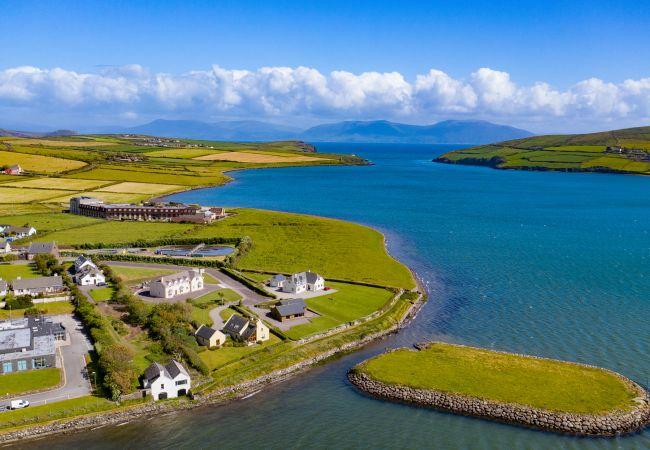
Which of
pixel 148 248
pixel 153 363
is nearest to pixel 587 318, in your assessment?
pixel 153 363

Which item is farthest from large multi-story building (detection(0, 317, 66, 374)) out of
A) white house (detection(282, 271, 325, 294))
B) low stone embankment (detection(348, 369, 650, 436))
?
low stone embankment (detection(348, 369, 650, 436))

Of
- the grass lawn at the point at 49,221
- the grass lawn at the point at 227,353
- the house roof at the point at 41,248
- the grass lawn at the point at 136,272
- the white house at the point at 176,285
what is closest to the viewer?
the grass lawn at the point at 227,353

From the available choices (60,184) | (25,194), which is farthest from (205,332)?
(60,184)

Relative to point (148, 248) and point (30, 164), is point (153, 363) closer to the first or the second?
point (148, 248)

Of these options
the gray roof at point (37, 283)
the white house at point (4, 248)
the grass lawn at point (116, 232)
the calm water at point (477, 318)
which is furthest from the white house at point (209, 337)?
the white house at point (4, 248)

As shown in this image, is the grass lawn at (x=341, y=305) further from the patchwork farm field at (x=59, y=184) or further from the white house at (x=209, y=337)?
the patchwork farm field at (x=59, y=184)

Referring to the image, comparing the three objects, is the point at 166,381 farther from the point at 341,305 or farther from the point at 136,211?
the point at 136,211

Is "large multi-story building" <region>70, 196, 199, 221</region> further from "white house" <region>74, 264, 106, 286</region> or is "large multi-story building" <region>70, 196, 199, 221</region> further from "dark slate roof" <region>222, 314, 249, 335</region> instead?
"dark slate roof" <region>222, 314, 249, 335</region>
